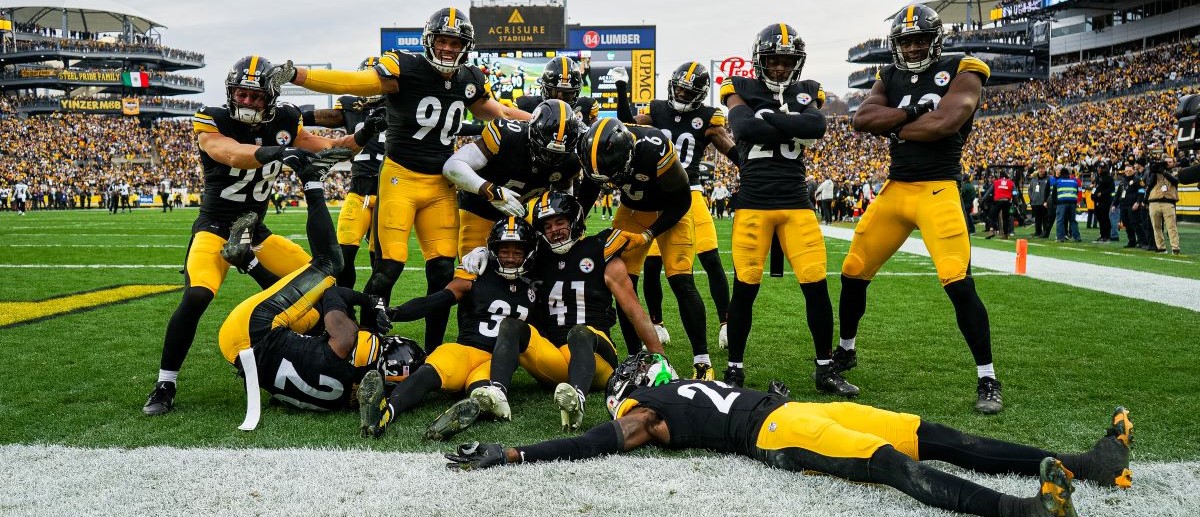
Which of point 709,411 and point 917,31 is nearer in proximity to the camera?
point 709,411

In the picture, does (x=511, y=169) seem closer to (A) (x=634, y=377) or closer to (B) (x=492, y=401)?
(B) (x=492, y=401)

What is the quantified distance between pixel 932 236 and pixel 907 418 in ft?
6.44

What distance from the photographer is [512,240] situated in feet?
16.7

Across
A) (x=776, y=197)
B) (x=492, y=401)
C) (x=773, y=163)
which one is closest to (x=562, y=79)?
(x=773, y=163)

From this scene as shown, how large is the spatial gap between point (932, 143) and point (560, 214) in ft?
7.54

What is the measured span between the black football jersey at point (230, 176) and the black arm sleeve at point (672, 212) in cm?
247

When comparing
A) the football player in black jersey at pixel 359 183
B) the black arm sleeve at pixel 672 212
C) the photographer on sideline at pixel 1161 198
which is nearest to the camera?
the black arm sleeve at pixel 672 212

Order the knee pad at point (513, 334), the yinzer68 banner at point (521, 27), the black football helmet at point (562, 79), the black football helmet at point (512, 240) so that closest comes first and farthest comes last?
the knee pad at point (513, 334), the black football helmet at point (512, 240), the black football helmet at point (562, 79), the yinzer68 banner at point (521, 27)

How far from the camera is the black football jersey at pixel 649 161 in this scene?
17.5 feet

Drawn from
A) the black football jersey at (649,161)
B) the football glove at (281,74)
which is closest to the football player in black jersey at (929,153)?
the black football jersey at (649,161)

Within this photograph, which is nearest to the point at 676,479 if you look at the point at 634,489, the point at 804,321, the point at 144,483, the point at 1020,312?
the point at 634,489

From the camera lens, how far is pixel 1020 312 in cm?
840

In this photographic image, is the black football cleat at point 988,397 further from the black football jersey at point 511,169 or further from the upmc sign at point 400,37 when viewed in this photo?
the upmc sign at point 400,37

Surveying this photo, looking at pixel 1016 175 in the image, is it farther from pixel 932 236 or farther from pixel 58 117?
pixel 58 117
